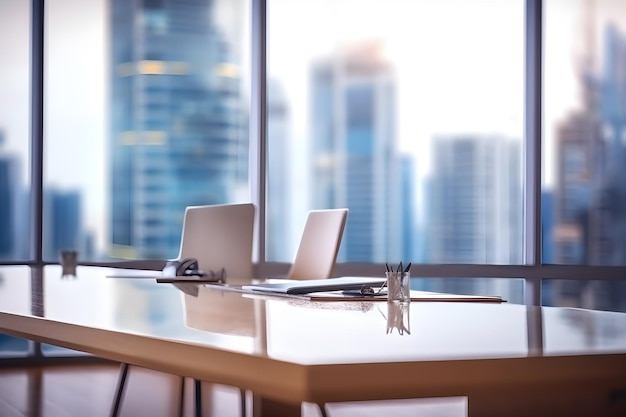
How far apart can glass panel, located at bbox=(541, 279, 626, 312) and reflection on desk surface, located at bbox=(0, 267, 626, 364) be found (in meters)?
3.96

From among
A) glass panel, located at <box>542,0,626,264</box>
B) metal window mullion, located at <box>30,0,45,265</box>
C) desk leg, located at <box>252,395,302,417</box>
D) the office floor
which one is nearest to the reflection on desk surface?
desk leg, located at <box>252,395,302,417</box>

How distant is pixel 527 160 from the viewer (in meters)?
5.42

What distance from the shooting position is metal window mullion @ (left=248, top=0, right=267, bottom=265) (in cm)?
546

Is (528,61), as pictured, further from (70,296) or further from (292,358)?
(292,358)

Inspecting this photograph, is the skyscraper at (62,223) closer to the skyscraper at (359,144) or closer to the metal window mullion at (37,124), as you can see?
the metal window mullion at (37,124)

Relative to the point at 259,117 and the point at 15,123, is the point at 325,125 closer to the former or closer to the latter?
the point at 259,117

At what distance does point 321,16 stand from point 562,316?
4.67 meters

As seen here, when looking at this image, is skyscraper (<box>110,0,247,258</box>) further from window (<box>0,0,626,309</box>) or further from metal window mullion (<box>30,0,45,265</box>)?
metal window mullion (<box>30,0,45,265</box>)

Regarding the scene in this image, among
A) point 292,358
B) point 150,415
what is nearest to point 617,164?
point 150,415

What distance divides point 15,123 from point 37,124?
0.20 m

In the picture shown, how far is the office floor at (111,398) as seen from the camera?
13.4ft

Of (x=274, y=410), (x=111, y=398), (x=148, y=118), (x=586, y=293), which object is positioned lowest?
(x=111, y=398)

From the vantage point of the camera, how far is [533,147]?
17.7ft

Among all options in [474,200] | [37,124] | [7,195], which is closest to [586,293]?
[474,200]
